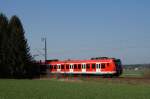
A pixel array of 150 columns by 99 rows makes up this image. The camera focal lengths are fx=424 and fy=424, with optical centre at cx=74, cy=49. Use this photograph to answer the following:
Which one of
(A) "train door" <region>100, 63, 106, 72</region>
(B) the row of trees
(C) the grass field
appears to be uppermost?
(B) the row of trees

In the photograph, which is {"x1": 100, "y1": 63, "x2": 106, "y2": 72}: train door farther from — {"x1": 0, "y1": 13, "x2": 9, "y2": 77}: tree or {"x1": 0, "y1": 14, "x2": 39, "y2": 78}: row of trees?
{"x1": 0, "y1": 13, "x2": 9, "y2": 77}: tree

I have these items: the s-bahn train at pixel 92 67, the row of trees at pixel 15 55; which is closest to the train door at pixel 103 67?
the s-bahn train at pixel 92 67

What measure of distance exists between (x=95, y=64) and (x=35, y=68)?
1958 cm

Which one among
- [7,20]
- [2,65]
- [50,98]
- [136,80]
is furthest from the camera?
[7,20]

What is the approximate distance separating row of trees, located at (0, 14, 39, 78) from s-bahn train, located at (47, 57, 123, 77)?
850cm

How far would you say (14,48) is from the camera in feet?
248

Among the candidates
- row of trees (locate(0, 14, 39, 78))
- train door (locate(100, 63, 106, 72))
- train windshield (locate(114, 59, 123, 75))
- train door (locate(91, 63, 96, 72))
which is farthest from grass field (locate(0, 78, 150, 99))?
row of trees (locate(0, 14, 39, 78))

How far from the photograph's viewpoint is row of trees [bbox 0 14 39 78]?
245 ft

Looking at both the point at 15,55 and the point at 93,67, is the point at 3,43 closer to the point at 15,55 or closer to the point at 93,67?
the point at 15,55

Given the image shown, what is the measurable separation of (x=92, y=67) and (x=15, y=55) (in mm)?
19559

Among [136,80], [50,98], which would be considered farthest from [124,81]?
Result: [50,98]

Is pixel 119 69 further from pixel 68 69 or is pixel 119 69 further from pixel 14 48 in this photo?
pixel 14 48

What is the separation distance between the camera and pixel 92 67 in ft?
199

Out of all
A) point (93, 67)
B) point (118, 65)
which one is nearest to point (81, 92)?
point (118, 65)
